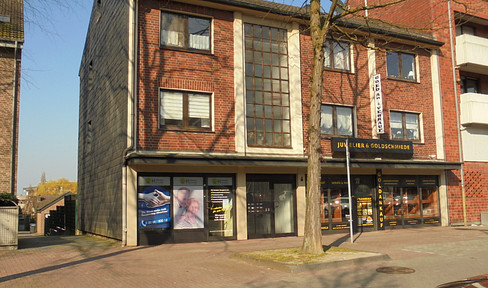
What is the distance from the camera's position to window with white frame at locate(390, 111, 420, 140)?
19.3 meters

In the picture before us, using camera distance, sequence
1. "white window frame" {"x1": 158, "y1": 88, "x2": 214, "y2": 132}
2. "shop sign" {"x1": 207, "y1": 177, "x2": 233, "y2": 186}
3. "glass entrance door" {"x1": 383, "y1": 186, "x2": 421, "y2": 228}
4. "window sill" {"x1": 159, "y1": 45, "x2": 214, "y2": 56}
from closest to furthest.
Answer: "white window frame" {"x1": 158, "y1": 88, "x2": 214, "y2": 132} < "window sill" {"x1": 159, "y1": 45, "x2": 214, "y2": 56} < "shop sign" {"x1": 207, "y1": 177, "x2": 233, "y2": 186} < "glass entrance door" {"x1": 383, "y1": 186, "x2": 421, "y2": 228}

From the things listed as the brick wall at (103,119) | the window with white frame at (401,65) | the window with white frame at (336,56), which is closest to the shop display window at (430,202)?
the window with white frame at (401,65)

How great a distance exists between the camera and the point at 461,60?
21.6m

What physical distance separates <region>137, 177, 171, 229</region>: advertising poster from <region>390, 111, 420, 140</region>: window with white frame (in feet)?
33.3

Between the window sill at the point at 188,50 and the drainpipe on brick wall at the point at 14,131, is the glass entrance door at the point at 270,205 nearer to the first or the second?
the window sill at the point at 188,50

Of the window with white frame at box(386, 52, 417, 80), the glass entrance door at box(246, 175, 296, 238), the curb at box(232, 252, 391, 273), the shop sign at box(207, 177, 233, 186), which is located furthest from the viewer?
the window with white frame at box(386, 52, 417, 80)

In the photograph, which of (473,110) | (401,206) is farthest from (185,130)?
(473,110)

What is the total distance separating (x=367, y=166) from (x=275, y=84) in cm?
482

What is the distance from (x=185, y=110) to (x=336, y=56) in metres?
7.23

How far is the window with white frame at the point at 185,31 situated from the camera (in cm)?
1529

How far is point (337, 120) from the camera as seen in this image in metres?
18.1

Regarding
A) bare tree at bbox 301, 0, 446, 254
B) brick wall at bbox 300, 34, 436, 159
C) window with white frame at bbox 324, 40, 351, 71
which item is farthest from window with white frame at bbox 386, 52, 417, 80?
bare tree at bbox 301, 0, 446, 254

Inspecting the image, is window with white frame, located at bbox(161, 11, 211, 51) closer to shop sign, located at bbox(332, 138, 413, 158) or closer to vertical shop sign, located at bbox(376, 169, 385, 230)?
shop sign, located at bbox(332, 138, 413, 158)

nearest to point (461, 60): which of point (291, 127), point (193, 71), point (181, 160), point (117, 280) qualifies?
point (291, 127)
